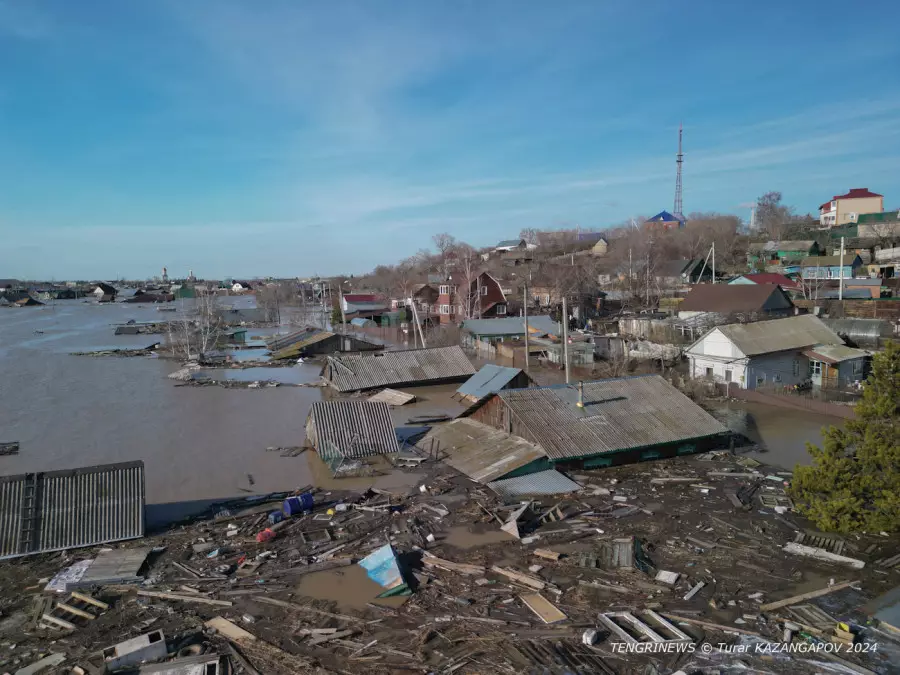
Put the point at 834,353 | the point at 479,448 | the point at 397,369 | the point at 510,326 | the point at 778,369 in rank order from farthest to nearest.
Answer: the point at 510,326, the point at 397,369, the point at 778,369, the point at 834,353, the point at 479,448

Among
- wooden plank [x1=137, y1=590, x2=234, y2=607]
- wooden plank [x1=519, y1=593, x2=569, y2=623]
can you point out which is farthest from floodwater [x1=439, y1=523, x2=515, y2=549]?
wooden plank [x1=137, y1=590, x2=234, y2=607]

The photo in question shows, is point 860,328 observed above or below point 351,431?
above

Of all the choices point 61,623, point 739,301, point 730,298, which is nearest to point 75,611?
point 61,623

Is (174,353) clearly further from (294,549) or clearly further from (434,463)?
(294,549)

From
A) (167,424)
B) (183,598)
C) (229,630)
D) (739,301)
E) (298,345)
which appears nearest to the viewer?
(229,630)

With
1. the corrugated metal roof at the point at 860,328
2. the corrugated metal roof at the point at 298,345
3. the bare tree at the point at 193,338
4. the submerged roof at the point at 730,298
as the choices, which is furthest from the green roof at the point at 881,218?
the bare tree at the point at 193,338

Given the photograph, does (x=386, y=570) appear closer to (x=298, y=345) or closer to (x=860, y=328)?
(x=860, y=328)

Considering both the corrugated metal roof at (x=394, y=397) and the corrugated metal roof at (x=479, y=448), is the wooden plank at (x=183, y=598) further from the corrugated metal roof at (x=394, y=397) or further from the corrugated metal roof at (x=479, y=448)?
the corrugated metal roof at (x=394, y=397)
